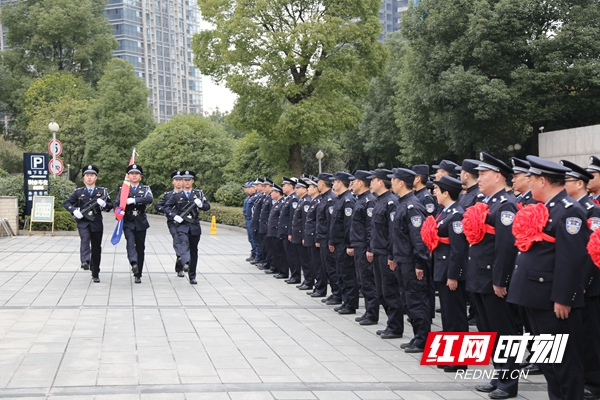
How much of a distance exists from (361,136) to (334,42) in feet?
72.7

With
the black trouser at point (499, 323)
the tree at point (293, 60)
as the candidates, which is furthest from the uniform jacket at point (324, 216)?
the tree at point (293, 60)

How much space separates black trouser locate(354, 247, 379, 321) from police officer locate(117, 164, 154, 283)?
507 centimetres

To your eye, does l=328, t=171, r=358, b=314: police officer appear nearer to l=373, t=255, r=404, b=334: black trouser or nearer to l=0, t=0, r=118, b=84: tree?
l=373, t=255, r=404, b=334: black trouser

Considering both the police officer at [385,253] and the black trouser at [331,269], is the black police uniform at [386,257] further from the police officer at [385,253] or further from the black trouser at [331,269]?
the black trouser at [331,269]

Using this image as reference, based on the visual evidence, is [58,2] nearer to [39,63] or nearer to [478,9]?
[39,63]

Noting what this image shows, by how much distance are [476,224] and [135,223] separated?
8.21 metres

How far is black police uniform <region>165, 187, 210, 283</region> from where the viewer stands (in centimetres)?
1341

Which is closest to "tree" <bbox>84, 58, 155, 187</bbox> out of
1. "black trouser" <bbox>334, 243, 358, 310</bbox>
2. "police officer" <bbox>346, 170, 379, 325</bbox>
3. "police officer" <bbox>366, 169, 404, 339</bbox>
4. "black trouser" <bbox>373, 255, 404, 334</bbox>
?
"black trouser" <bbox>334, 243, 358, 310</bbox>

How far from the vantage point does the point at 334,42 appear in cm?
3000

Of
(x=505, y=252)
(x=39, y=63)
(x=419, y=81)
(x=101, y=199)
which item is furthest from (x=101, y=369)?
(x=39, y=63)

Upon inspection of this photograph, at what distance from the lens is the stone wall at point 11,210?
24.1 metres

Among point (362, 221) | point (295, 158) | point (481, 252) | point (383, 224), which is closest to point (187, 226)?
point (362, 221)

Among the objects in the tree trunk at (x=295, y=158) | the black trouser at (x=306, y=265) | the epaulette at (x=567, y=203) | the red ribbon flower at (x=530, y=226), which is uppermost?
the tree trunk at (x=295, y=158)

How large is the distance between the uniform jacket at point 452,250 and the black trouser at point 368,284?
218 cm
